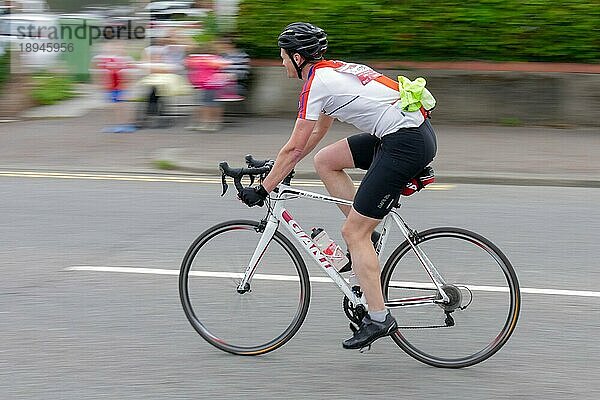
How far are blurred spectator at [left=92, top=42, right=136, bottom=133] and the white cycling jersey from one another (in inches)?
378

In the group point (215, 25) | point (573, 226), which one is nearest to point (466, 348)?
point (573, 226)

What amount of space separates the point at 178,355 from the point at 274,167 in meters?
1.22

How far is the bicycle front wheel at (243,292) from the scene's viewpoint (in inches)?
213

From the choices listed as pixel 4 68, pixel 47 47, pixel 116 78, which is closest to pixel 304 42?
pixel 116 78

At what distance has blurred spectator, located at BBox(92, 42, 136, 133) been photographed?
47.5ft

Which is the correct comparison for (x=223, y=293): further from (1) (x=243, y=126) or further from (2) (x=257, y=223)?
(1) (x=243, y=126)

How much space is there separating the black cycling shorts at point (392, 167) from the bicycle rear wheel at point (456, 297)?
1.02 feet

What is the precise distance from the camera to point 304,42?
504 cm

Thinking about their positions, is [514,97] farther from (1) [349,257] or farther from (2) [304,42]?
(2) [304,42]

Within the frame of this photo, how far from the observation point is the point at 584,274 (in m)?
7.20

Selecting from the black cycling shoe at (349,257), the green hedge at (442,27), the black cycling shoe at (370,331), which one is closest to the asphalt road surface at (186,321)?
the black cycling shoe at (370,331)

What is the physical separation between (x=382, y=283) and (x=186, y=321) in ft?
4.60

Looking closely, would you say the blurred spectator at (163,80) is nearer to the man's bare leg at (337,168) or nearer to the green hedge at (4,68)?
the green hedge at (4,68)

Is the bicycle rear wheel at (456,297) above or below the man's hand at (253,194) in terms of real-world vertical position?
below
